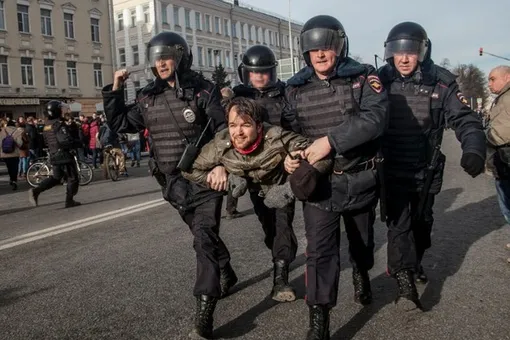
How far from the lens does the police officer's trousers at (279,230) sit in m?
3.83

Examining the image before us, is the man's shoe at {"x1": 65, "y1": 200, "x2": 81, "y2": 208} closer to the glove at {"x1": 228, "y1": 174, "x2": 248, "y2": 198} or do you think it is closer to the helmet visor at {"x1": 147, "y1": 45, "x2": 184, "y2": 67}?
the helmet visor at {"x1": 147, "y1": 45, "x2": 184, "y2": 67}

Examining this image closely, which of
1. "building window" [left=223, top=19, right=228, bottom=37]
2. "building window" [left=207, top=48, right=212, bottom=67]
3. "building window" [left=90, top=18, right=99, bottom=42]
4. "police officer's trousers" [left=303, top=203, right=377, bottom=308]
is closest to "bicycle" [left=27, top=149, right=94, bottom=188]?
"police officer's trousers" [left=303, top=203, right=377, bottom=308]

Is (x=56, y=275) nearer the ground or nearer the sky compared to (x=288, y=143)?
nearer the ground

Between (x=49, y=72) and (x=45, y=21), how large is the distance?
3226mm

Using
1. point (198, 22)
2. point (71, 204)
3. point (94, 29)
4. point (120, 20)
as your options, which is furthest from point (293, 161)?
point (120, 20)

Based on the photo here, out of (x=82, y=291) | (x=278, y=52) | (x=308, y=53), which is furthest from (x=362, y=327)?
(x=278, y=52)

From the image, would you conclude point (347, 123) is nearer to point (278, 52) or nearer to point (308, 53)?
point (308, 53)

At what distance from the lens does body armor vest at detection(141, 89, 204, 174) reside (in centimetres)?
345

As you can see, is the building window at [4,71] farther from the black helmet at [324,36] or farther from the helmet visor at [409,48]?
the black helmet at [324,36]

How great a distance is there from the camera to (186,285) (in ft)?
13.1

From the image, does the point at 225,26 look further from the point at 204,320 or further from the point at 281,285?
the point at 204,320

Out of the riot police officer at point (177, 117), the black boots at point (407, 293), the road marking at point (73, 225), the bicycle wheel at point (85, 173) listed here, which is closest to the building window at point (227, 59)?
the bicycle wheel at point (85, 173)

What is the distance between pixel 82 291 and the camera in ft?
13.1

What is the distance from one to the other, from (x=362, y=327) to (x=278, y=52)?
62.3m
